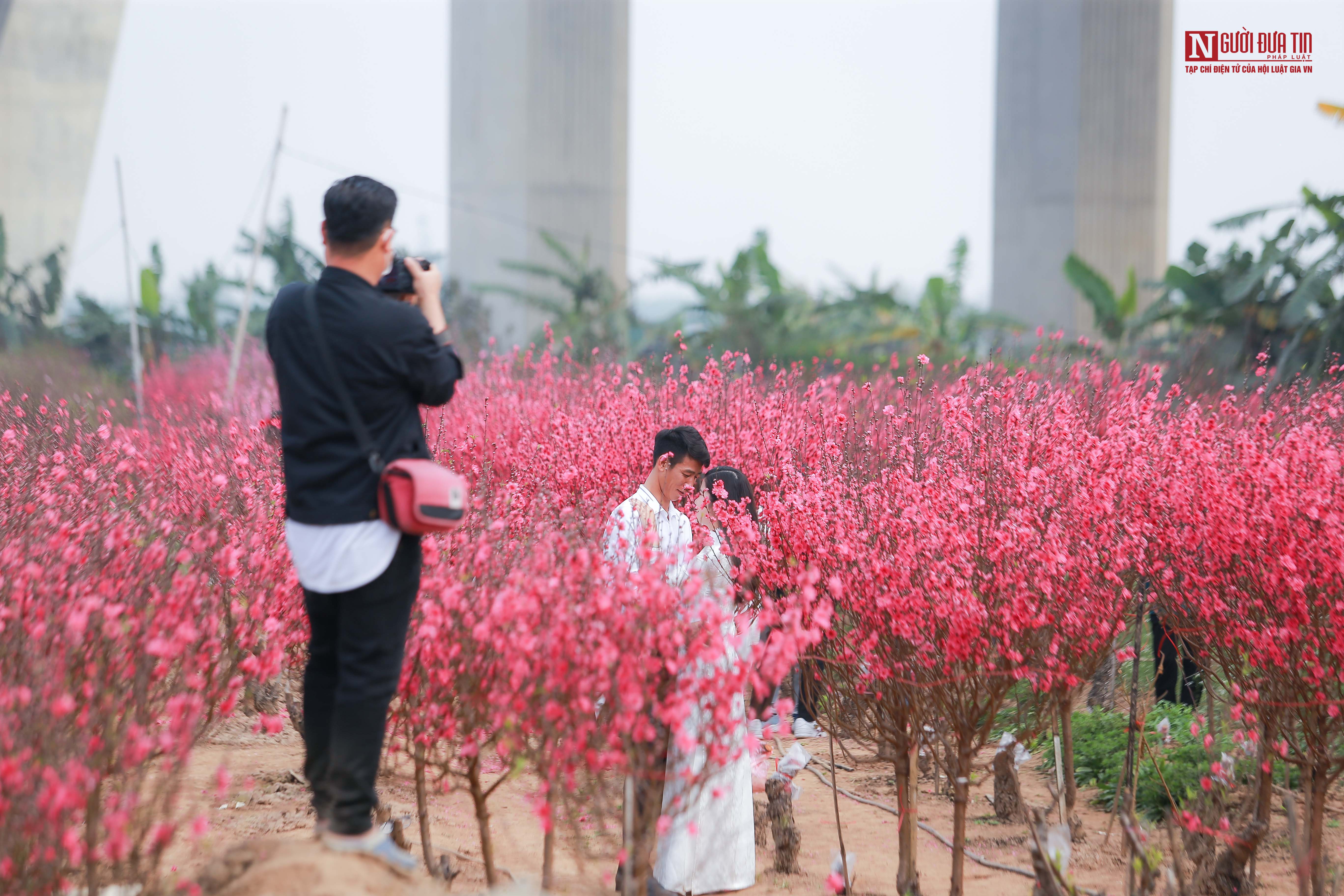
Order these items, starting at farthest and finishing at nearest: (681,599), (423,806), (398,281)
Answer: (423,806)
(681,599)
(398,281)

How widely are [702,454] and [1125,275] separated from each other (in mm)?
27332

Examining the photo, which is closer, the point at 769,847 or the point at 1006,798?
the point at 769,847

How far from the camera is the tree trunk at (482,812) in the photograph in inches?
125

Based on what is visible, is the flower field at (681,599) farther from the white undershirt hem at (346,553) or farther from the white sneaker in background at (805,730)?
the white sneaker in background at (805,730)

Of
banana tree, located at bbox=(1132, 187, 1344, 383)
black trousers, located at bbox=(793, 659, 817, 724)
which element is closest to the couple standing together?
black trousers, located at bbox=(793, 659, 817, 724)

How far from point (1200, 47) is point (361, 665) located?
74.5 feet

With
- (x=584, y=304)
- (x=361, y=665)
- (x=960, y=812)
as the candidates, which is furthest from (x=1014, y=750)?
(x=584, y=304)

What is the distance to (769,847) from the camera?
539 cm

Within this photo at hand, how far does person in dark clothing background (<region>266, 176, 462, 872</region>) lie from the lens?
2.63m

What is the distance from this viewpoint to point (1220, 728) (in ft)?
18.6

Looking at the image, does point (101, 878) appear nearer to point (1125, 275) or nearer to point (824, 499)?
point (824, 499)

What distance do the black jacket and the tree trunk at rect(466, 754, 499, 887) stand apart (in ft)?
3.05

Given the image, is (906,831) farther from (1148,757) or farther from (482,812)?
(1148,757)

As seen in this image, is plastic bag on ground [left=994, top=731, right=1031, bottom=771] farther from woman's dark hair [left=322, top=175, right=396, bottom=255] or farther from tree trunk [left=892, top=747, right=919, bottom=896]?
woman's dark hair [left=322, top=175, right=396, bottom=255]
